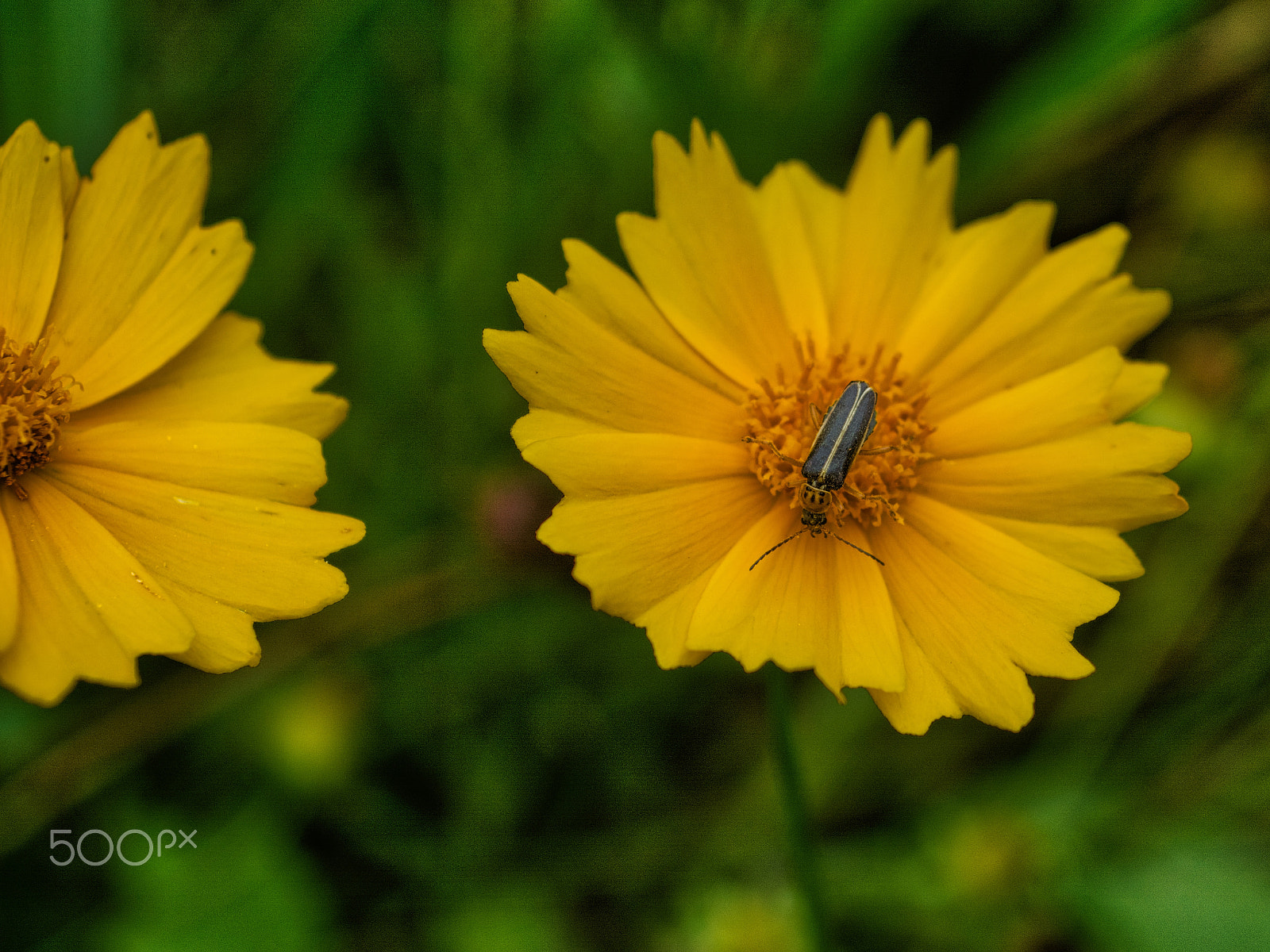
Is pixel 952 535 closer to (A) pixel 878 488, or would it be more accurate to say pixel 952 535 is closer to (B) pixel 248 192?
(A) pixel 878 488

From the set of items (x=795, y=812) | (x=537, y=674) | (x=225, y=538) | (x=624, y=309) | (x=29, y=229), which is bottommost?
(x=537, y=674)

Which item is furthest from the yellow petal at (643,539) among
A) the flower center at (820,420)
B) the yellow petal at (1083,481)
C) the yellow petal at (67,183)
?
the yellow petal at (67,183)

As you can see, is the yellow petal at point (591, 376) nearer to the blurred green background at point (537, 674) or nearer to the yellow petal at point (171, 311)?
the yellow petal at point (171, 311)

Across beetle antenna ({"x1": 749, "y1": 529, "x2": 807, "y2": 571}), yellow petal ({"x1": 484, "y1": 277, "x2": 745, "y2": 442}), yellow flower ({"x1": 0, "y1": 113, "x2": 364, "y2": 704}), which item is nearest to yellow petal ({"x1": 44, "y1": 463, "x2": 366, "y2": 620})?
yellow flower ({"x1": 0, "y1": 113, "x2": 364, "y2": 704})

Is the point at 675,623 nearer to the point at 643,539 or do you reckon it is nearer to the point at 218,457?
the point at 643,539

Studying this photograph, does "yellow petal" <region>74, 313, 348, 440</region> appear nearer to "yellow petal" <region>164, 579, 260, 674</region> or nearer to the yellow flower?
the yellow flower

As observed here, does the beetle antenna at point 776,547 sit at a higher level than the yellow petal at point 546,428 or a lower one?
lower

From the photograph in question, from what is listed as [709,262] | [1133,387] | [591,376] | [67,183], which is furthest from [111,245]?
[1133,387]
